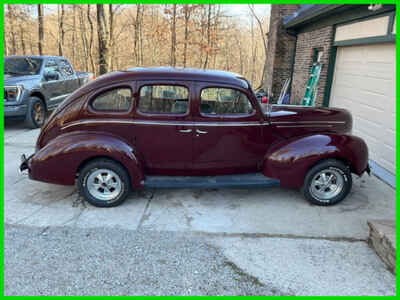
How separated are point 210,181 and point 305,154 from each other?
1.37 metres

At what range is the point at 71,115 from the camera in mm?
4273

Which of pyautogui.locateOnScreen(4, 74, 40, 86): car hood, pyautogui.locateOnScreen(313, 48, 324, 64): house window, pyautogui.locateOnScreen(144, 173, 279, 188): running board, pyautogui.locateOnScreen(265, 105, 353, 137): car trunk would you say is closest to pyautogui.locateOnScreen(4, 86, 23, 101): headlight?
pyautogui.locateOnScreen(4, 74, 40, 86): car hood

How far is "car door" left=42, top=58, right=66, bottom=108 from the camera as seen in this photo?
9.20 m

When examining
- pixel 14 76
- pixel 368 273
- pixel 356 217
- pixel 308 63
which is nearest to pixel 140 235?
pixel 368 273

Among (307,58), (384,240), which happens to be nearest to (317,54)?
(307,58)

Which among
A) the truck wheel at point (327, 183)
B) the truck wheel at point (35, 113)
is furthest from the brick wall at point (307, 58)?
the truck wheel at point (35, 113)

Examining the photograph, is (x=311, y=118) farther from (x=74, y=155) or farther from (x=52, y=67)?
(x=52, y=67)

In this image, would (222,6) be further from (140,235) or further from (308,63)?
(140,235)

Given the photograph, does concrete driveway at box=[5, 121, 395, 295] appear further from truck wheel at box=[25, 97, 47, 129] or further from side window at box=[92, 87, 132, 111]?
truck wheel at box=[25, 97, 47, 129]

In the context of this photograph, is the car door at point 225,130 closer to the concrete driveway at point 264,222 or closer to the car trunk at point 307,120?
the car trunk at point 307,120

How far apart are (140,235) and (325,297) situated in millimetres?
2083

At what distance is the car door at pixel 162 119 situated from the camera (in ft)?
14.0

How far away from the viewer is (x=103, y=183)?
427 centimetres

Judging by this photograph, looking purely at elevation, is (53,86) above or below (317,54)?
below
